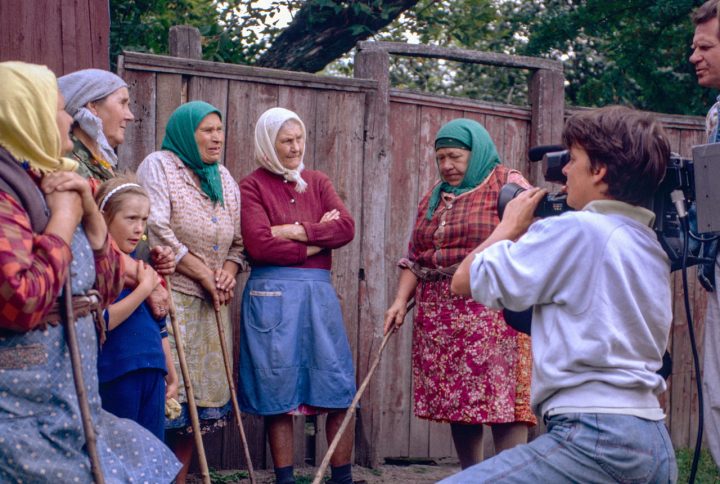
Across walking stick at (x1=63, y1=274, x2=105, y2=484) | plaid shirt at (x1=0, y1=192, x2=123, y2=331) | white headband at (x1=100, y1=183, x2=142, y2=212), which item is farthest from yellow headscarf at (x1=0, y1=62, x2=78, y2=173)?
white headband at (x1=100, y1=183, x2=142, y2=212)

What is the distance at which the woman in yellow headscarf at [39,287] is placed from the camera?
7.70 feet

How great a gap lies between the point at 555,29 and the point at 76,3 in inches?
192

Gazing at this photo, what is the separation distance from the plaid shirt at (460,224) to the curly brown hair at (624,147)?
2.12 m

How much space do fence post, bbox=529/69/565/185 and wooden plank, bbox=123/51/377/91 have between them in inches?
42.8

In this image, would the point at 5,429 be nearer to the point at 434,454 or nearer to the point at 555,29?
the point at 434,454

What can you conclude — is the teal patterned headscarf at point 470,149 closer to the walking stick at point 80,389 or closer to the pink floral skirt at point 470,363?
the pink floral skirt at point 470,363

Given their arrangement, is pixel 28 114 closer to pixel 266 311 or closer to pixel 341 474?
pixel 266 311

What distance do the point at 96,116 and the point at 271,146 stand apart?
3.39 ft

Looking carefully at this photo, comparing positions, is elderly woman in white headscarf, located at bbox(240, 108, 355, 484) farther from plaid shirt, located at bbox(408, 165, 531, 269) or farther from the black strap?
the black strap

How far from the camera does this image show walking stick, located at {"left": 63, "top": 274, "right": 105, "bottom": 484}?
2.49 metres

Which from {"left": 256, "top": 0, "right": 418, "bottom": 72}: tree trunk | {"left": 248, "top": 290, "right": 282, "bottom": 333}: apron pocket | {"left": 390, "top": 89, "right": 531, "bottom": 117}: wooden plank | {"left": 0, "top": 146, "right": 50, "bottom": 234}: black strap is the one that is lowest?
{"left": 248, "top": 290, "right": 282, "bottom": 333}: apron pocket

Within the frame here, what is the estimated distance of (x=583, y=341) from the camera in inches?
95.7

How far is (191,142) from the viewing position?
468 cm

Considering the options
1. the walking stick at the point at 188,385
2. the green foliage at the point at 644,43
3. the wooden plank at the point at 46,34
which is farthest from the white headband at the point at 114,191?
the green foliage at the point at 644,43
